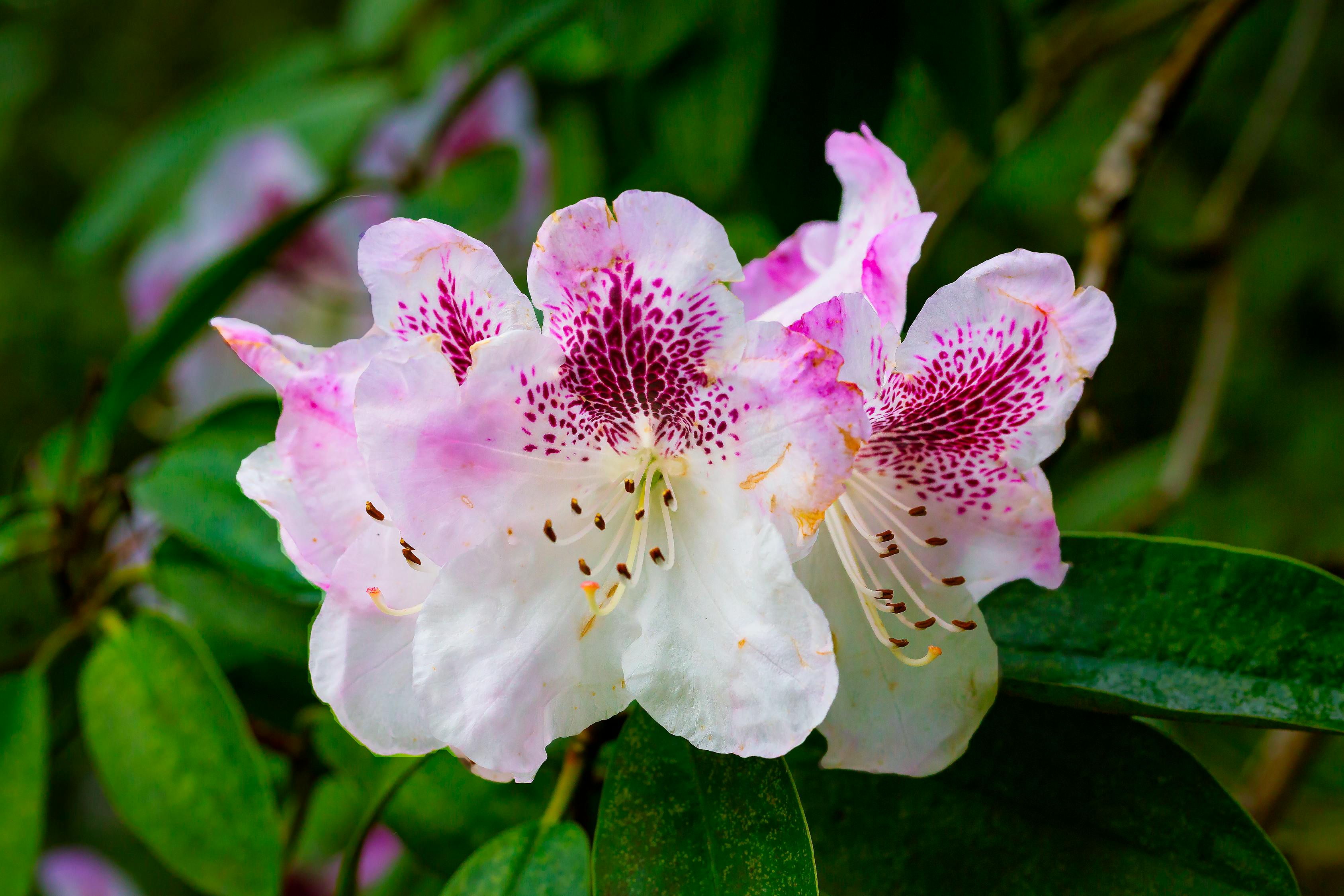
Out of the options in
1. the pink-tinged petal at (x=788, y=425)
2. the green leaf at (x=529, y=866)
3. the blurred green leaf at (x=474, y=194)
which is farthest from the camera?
the blurred green leaf at (x=474, y=194)

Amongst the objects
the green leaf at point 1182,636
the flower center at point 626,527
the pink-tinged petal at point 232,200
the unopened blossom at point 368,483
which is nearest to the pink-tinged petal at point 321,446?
the unopened blossom at point 368,483

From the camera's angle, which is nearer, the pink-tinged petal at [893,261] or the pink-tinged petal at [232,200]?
the pink-tinged petal at [893,261]

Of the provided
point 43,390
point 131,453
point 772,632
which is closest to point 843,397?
point 772,632

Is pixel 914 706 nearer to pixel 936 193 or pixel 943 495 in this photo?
pixel 943 495

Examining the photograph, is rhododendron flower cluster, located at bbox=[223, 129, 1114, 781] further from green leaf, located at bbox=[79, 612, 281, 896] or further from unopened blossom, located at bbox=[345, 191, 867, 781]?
green leaf, located at bbox=[79, 612, 281, 896]

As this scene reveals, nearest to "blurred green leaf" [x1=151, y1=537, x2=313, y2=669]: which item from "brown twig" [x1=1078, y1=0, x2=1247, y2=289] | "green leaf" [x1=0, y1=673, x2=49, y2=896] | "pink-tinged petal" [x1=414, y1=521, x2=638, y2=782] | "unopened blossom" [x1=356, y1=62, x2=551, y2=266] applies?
"green leaf" [x1=0, y1=673, x2=49, y2=896]

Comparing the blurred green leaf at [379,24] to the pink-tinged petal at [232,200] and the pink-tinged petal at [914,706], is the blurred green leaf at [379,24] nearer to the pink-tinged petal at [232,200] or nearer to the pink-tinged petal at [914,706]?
the pink-tinged petal at [232,200]

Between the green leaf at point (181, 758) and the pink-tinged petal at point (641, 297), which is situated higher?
the pink-tinged petal at point (641, 297)
